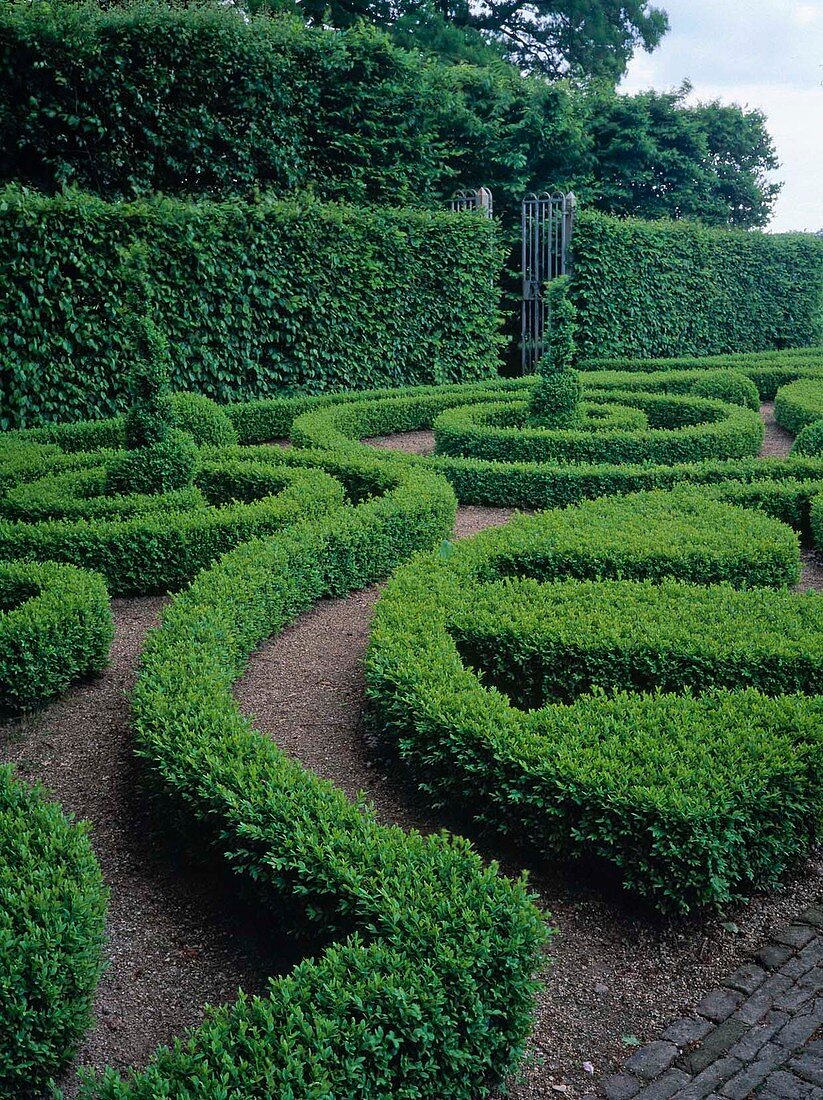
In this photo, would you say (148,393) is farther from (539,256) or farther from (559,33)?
(559,33)

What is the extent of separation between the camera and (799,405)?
43.8 feet

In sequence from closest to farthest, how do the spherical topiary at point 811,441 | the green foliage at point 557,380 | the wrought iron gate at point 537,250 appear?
the spherical topiary at point 811,441 < the green foliage at point 557,380 < the wrought iron gate at point 537,250

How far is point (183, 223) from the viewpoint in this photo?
13.3 metres

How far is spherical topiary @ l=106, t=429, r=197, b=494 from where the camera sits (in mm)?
8438

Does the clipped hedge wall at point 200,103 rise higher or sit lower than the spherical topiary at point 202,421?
higher

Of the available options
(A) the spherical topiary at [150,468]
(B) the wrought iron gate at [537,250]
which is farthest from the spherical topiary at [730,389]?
(A) the spherical topiary at [150,468]

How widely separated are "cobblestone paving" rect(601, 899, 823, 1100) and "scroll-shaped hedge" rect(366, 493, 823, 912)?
356mm

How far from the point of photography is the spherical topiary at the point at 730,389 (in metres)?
15.4

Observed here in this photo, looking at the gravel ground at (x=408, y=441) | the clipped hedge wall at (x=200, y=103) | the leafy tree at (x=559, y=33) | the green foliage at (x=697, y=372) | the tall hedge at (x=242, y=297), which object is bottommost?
the gravel ground at (x=408, y=441)

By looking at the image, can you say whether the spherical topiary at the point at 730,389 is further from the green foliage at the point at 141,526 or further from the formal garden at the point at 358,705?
the green foliage at the point at 141,526

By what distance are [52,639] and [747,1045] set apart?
402 centimetres

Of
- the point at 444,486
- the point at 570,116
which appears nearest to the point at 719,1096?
the point at 444,486

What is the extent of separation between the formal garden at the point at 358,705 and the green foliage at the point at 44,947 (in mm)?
12

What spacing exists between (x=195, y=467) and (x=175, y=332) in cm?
530
